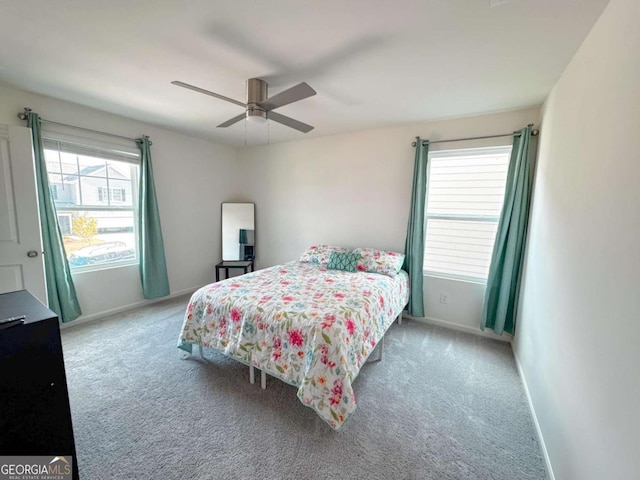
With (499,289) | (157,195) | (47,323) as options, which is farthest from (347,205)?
(47,323)

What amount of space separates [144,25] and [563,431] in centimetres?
314

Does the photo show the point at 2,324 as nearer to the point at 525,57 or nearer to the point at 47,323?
the point at 47,323

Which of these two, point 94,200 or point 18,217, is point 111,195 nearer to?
point 94,200

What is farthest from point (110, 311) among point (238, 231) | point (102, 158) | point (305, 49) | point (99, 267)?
point (305, 49)

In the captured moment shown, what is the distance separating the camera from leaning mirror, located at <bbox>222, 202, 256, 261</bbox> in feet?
14.0

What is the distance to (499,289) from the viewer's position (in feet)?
8.63

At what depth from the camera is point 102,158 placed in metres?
2.94

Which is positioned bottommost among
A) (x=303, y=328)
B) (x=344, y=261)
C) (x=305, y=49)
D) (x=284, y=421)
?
(x=284, y=421)

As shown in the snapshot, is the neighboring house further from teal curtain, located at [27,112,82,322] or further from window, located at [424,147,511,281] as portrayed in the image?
window, located at [424,147,511,281]

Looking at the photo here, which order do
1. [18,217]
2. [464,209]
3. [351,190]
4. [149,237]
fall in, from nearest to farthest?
[18,217] → [464,209] → [149,237] → [351,190]

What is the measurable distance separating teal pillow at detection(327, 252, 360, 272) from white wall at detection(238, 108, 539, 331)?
1.47 ft

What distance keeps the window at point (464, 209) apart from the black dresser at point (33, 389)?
3172 mm

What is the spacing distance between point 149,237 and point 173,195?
695 millimetres

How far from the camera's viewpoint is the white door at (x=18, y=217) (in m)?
2.15
